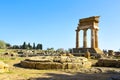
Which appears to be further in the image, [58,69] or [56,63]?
[56,63]

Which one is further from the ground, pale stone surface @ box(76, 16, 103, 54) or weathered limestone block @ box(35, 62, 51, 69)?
pale stone surface @ box(76, 16, 103, 54)

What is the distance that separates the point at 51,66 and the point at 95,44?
28949 mm

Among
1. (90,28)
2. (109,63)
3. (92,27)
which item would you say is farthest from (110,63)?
(90,28)

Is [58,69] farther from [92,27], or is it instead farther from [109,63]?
[92,27]

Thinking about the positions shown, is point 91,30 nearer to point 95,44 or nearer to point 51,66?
point 95,44

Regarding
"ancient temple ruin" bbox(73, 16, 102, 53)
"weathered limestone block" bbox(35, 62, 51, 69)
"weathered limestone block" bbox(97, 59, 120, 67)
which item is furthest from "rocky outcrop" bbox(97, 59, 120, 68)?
"ancient temple ruin" bbox(73, 16, 102, 53)

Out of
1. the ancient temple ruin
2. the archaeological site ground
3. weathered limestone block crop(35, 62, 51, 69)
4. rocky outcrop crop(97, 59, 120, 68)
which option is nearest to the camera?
the archaeological site ground

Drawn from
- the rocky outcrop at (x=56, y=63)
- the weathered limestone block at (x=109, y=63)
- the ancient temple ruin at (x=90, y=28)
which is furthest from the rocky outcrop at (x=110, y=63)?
the ancient temple ruin at (x=90, y=28)

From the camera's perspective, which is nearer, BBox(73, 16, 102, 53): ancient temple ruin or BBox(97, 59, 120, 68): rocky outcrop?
BBox(97, 59, 120, 68): rocky outcrop

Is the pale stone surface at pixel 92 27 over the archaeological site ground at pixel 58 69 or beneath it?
over

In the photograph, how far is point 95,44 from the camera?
4012 cm

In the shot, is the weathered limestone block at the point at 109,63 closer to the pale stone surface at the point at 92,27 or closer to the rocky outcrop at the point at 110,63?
the rocky outcrop at the point at 110,63

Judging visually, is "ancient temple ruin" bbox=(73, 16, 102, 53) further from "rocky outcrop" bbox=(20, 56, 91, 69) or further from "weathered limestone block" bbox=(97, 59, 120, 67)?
"rocky outcrop" bbox=(20, 56, 91, 69)

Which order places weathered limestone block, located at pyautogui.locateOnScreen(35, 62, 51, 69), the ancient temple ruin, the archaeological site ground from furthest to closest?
the ancient temple ruin
weathered limestone block, located at pyautogui.locateOnScreen(35, 62, 51, 69)
the archaeological site ground
